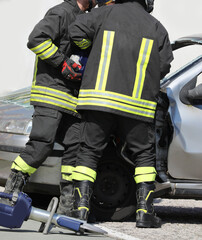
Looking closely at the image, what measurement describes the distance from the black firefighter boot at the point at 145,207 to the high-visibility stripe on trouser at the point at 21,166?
31.8 inches

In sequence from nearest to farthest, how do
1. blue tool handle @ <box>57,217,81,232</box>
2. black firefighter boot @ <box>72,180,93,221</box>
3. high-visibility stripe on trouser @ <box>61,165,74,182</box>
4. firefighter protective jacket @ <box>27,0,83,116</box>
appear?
blue tool handle @ <box>57,217,81,232</box>, black firefighter boot @ <box>72,180,93,221</box>, firefighter protective jacket @ <box>27,0,83,116</box>, high-visibility stripe on trouser @ <box>61,165,74,182</box>

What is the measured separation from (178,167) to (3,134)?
1406 mm

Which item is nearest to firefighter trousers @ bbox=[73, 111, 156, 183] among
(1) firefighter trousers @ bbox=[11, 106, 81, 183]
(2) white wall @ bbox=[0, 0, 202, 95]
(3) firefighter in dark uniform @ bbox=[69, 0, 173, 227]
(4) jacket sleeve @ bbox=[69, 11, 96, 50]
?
(3) firefighter in dark uniform @ bbox=[69, 0, 173, 227]

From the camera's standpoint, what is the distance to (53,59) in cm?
471

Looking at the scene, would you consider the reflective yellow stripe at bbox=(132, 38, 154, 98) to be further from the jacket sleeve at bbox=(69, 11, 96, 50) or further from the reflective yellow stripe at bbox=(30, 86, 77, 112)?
the reflective yellow stripe at bbox=(30, 86, 77, 112)

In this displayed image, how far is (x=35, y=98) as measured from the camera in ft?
15.8

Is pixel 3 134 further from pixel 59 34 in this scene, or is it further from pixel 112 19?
pixel 112 19

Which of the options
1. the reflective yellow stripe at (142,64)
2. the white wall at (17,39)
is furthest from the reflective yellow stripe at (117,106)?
the white wall at (17,39)

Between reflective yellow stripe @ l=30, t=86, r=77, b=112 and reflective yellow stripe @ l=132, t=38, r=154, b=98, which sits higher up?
reflective yellow stripe @ l=132, t=38, r=154, b=98

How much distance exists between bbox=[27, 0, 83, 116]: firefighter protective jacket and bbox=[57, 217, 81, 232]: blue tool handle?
107 cm

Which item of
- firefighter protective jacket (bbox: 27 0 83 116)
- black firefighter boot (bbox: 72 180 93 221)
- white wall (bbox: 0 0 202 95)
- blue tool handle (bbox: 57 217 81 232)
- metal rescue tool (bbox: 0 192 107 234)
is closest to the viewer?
metal rescue tool (bbox: 0 192 107 234)

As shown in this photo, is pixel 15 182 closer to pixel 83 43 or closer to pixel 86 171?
pixel 86 171

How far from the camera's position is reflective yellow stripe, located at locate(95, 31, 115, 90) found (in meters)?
4.55

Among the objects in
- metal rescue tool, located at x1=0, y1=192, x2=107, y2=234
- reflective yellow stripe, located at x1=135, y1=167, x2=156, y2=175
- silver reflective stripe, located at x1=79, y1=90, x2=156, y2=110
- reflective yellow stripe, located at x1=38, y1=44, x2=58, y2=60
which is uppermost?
reflective yellow stripe, located at x1=38, y1=44, x2=58, y2=60
